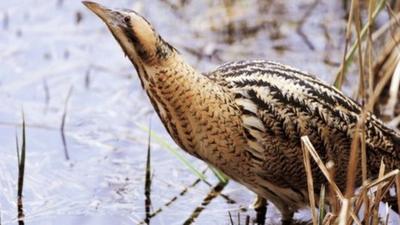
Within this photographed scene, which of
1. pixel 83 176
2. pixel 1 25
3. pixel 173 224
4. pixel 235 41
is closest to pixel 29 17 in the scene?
pixel 1 25

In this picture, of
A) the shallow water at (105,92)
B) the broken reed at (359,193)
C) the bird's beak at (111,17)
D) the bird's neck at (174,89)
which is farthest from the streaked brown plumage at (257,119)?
the shallow water at (105,92)

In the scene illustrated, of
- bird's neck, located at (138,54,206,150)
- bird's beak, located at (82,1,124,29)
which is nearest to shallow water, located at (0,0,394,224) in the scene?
bird's neck, located at (138,54,206,150)

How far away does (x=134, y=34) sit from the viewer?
3.31 metres

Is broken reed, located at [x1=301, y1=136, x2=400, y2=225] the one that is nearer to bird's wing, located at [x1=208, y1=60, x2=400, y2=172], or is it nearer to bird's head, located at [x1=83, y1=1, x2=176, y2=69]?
bird's wing, located at [x1=208, y1=60, x2=400, y2=172]

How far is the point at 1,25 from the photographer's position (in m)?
5.97

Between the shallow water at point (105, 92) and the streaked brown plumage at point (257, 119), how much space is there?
1.74 feet

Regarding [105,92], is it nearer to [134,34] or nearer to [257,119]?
[257,119]

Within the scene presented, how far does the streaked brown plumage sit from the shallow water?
531 mm

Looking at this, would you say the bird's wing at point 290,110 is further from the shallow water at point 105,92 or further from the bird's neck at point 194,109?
the shallow water at point 105,92

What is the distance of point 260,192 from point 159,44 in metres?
0.76

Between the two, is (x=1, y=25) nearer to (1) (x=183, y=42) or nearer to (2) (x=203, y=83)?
(1) (x=183, y=42)

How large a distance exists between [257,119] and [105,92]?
1878mm

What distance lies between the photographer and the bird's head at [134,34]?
3307mm

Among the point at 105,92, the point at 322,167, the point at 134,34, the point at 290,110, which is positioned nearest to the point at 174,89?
the point at 134,34
